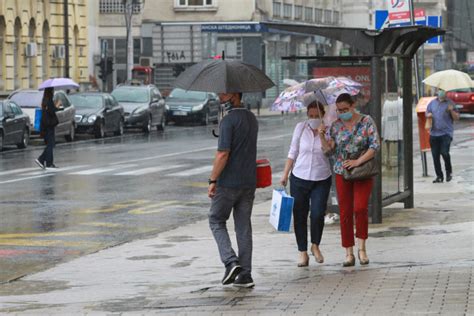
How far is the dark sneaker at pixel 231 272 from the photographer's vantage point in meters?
11.5

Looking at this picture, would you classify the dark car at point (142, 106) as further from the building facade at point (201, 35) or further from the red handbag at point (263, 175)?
the red handbag at point (263, 175)

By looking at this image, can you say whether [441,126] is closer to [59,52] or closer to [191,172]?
[191,172]

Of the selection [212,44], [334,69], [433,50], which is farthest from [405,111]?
[433,50]

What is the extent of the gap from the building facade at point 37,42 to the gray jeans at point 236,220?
140 ft

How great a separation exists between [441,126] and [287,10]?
59477 mm

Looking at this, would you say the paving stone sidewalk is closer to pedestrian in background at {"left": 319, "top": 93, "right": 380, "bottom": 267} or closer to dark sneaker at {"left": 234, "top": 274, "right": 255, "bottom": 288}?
dark sneaker at {"left": 234, "top": 274, "right": 255, "bottom": 288}

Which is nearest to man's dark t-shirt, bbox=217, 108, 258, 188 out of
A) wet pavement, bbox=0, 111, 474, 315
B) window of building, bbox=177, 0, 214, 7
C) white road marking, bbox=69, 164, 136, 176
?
wet pavement, bbox=0, 111, 474, 315

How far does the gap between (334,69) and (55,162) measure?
1513 cm

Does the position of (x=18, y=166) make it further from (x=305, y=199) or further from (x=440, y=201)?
(x=305, y=199)

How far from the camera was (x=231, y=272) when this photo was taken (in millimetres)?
11469

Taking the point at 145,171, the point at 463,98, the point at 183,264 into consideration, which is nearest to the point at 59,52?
the point at 463,98

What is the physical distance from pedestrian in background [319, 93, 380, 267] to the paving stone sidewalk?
338 mm

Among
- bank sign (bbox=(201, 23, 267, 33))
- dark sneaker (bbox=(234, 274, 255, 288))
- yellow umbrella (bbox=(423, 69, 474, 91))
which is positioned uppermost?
bank sign (bbox=(201, 23, 267, 33))

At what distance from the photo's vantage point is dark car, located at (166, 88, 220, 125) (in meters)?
54.8
